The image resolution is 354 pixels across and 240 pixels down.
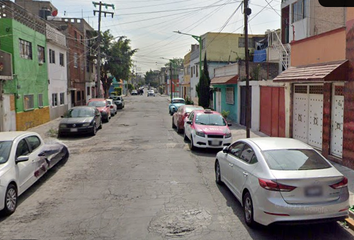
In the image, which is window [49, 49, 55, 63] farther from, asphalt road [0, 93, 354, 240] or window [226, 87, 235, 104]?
asphalt road [0, 93, 354, 240]

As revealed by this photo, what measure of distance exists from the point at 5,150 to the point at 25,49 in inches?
533

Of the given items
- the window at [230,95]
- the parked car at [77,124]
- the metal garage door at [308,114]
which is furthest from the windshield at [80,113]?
the metal garage door at [308,114]

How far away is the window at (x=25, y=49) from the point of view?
1734cm

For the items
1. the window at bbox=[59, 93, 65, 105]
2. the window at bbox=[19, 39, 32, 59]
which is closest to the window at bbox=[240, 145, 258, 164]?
the window at bbox=[19, 39, 32, 59]

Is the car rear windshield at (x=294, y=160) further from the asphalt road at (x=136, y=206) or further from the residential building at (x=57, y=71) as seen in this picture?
the residential building at (x=57, y=71)

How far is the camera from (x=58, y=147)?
9.16 metres

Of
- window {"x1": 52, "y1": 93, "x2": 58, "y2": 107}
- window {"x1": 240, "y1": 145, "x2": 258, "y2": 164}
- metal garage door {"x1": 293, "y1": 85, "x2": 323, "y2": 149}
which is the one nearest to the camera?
window {"x1": 240, "y1": 145, "x2": 258, "y2": 164}

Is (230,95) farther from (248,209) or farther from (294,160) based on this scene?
(248,209)

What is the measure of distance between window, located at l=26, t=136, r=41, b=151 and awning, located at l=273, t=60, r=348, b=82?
7.87m

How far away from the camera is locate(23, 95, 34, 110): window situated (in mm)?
17497

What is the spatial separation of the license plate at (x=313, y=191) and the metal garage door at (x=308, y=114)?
6388mm

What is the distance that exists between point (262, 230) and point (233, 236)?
564mm

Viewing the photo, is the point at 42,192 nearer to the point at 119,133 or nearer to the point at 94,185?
the point at 94,185

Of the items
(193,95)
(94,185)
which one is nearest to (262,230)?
(94,185)
